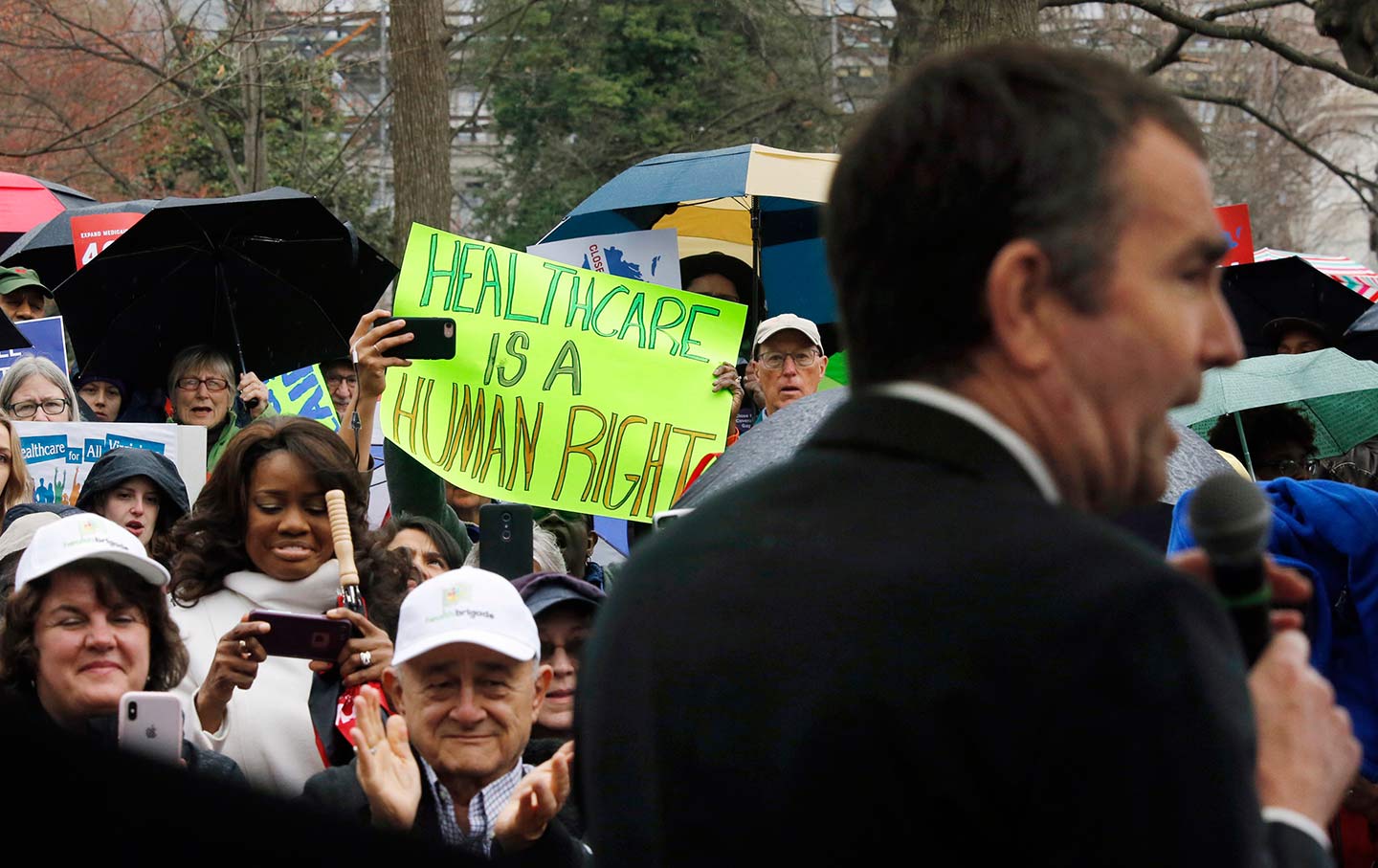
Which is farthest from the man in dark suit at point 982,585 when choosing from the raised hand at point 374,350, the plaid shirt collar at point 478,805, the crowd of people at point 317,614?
the raised hand at point 374,350

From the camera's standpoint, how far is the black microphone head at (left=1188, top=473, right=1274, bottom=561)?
1487 mm

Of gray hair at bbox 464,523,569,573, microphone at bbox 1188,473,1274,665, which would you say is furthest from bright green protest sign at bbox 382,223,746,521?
microphone at bbox 1188,473,1274,665

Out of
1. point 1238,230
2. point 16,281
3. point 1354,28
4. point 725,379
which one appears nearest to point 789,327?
point 725,379

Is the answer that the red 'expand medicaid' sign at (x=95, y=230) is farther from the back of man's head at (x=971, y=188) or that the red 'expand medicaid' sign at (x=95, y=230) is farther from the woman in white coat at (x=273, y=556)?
the back of man's head at (x=971, y=188)

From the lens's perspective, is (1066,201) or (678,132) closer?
(1066,201)

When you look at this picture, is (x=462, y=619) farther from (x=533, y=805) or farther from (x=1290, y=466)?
(x=1290, y=466)

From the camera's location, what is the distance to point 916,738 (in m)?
1.25

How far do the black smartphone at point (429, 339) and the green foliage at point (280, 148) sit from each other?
1596 centimetres

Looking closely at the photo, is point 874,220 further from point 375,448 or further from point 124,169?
point 124,169

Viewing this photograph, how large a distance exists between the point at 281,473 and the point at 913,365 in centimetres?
365

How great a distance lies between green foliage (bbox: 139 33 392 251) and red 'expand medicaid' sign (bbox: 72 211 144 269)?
483 inches

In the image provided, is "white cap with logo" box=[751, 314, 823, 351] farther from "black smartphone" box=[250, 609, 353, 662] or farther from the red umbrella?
the red umbrella

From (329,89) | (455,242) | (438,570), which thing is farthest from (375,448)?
(329,89)

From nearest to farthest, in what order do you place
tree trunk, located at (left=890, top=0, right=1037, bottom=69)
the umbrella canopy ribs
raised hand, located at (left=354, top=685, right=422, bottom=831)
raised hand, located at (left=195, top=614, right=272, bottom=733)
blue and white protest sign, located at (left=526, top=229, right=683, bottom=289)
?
raised hand, located at (left=354, top=685, right=422, bottom=831) < raised hand, located at (left=195, top=614, right=272, bottom=733) < the umbrella canopy ribs < blue and white protest sign, located at (left=526, top=229, right=683, bottom=289) < tree trunk, located at (left=890, top=0, right=1037, bottom=69)
